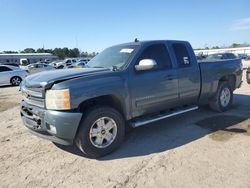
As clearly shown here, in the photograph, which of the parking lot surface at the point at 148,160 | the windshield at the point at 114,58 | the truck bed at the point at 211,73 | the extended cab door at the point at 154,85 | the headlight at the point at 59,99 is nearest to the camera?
the parking lot surface at the point at 148,160

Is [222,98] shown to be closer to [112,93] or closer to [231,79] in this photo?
[231,79]

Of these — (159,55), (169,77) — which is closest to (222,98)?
(169,77)

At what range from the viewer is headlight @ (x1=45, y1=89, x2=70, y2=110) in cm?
390

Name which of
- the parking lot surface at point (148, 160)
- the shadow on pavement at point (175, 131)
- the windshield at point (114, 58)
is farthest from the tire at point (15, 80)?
the shadow on pavement at point (175, 131)

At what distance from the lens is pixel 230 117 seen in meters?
6.47

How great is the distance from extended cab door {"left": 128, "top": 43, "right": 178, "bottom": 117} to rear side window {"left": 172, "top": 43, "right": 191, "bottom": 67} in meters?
0.31

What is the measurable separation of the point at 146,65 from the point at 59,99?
1.71 metres

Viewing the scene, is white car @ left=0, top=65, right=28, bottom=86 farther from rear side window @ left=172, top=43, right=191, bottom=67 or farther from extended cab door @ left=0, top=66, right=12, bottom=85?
rear side window @ left=172, top=43, right=191, bottom=67

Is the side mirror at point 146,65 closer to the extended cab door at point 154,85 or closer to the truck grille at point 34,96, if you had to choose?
the extended cab door at point 154,85

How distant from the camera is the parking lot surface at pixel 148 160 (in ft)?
11.5

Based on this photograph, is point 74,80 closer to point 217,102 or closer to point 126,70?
point 126,70

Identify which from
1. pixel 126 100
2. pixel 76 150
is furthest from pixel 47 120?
pixel 126 100

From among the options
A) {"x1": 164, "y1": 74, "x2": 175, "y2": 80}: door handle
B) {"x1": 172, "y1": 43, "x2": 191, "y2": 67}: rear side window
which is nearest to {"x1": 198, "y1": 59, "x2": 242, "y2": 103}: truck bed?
{"x1": 172, "y1": 43, "x2": 191, "y2": 67}: rear side window

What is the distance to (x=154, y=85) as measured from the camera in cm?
502
